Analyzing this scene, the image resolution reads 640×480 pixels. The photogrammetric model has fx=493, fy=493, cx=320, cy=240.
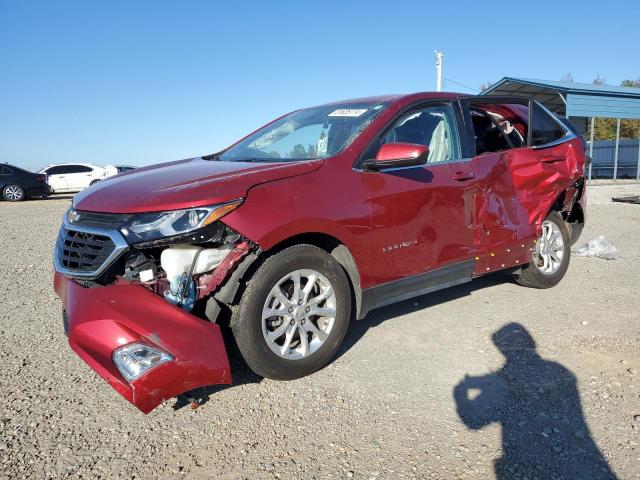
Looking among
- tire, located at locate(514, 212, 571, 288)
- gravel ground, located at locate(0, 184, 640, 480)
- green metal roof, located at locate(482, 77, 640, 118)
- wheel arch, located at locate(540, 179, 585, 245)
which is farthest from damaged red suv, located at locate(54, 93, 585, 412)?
green metal roof, located at locate(482, 77, 640, 118)

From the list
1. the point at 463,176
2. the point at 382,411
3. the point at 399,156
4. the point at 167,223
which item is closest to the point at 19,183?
the point at 167,223

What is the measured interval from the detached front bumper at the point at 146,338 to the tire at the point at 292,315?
0.81 ft

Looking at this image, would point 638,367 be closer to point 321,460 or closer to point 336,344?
point 336,344

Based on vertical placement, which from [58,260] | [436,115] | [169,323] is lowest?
[169,323]

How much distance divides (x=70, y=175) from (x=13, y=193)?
3887mm

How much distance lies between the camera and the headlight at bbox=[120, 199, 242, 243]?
261cm

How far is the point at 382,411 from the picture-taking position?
2.74 m

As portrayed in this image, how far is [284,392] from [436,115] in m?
2.54

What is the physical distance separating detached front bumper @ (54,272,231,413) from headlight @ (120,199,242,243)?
281 mm

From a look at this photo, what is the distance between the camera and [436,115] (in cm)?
409

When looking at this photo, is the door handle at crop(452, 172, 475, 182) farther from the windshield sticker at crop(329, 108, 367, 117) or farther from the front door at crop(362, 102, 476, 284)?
the windshield sticker at crop(329, 108, 367, 117)

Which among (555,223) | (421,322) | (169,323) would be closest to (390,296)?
(421,322)

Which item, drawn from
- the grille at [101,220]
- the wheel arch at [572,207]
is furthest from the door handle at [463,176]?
the grille at [101,220]

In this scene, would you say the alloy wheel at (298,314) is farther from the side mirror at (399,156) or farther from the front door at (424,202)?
the side mirror at (399,156)
